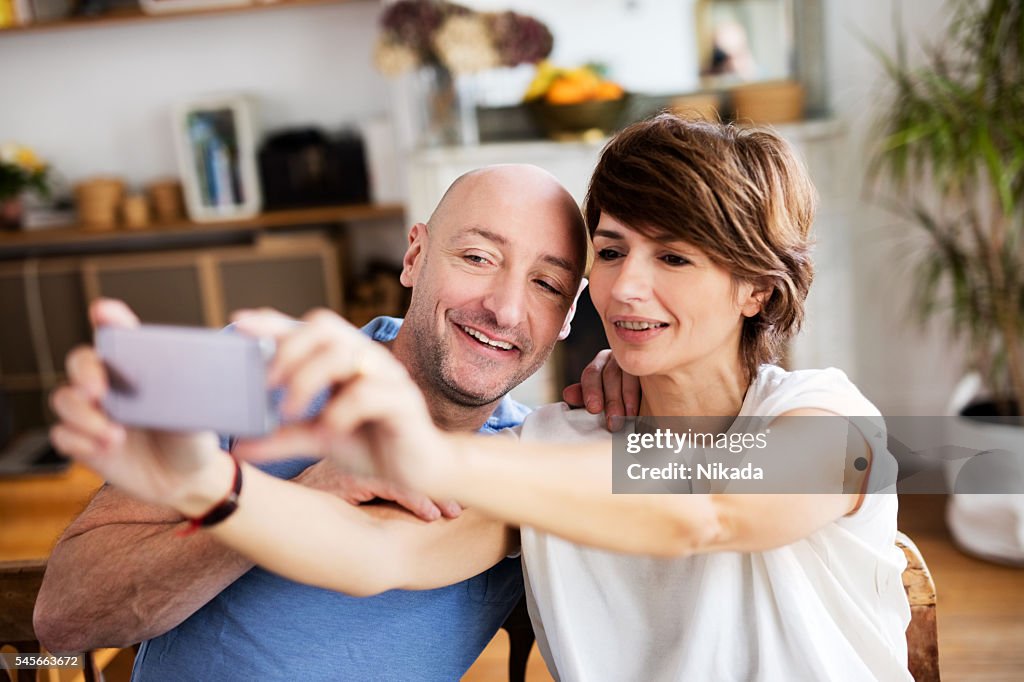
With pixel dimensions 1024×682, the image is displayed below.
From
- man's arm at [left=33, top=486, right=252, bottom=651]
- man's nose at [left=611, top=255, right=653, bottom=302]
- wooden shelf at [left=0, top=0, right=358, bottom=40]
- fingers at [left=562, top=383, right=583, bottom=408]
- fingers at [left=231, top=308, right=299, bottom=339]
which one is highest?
wooden shelf at [left=0, top=0, right=358, bottom=40]

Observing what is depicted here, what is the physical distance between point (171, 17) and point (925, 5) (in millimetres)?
2928

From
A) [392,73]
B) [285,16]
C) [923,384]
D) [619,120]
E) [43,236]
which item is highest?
[285,16]

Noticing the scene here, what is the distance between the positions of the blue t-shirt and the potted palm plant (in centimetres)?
200

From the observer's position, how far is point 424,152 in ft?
12.5

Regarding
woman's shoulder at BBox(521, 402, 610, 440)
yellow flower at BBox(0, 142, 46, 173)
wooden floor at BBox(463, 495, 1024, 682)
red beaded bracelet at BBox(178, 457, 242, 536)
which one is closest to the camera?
red beaded bracelet at BBox(178, 457, 242, 536)

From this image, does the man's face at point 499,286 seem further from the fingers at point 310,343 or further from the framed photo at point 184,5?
the framed photo at point 184,5

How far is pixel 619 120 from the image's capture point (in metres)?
3.79

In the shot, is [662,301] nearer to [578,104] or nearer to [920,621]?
[920,621]

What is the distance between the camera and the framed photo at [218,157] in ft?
13.8

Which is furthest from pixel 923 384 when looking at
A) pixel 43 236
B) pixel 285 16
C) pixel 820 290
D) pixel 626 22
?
pixel 43 236

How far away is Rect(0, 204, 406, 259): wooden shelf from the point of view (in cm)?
419

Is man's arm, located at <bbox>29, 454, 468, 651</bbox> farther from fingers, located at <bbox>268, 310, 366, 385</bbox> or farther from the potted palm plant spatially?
the potted palm plant

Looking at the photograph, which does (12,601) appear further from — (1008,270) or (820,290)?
(820,290)

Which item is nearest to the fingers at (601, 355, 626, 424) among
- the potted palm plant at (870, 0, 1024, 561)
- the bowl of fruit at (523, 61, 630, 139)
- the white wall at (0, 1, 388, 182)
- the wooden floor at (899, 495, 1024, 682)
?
the wooden floor at (899, 495, 1024, 682)
